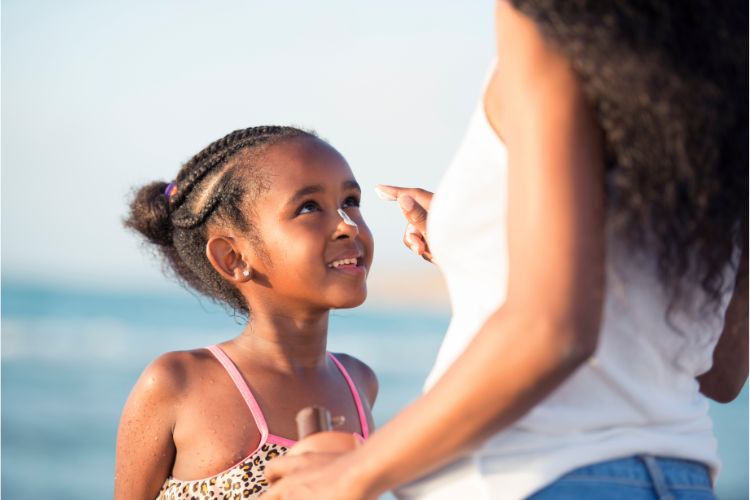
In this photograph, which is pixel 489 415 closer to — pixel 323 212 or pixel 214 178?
pixel 323 212

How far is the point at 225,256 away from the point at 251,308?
189 mm

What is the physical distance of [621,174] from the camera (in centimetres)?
128

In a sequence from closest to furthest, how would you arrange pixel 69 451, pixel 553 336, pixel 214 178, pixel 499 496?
pixel 553 336
pixel 499 496
pixel 214 178
pixel 69 451

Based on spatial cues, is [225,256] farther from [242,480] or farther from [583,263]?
[583,263]

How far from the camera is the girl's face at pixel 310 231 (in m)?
2.95

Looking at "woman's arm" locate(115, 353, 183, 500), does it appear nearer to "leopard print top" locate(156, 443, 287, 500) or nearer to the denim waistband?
"leopard print top" locate(156, 443, 287, 500)

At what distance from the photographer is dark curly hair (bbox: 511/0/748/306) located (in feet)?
4.07

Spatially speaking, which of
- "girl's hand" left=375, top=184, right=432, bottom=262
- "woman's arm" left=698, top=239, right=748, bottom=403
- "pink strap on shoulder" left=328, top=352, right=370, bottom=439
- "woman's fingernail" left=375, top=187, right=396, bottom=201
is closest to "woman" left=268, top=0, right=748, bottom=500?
"woman's arm" left=698, top=239, right=748, bottom=403

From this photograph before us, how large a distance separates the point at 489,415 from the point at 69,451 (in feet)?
32.2

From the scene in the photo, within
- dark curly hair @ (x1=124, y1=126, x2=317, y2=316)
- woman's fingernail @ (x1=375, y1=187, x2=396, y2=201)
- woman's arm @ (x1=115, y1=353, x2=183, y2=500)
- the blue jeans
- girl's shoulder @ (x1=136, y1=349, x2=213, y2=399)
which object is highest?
dark curly hair @ (x1=124, y1=126, x2=317, y2=316)

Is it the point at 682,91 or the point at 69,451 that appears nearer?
the point at 682,91

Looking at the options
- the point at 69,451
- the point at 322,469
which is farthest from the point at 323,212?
the point at 69,451

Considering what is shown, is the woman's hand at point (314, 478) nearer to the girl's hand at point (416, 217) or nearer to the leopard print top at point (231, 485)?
the girl's hand at point (416, 217)

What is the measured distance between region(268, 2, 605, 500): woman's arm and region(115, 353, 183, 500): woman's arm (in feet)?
5.32
